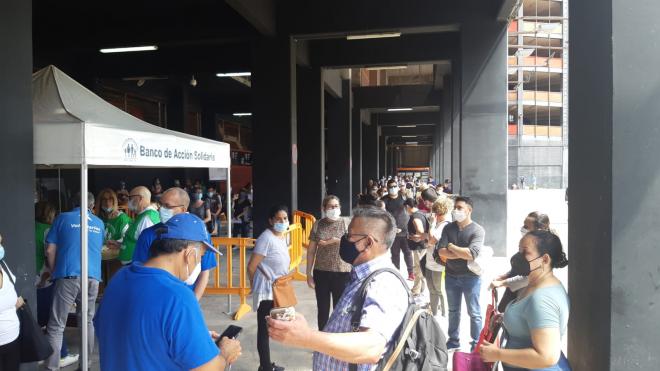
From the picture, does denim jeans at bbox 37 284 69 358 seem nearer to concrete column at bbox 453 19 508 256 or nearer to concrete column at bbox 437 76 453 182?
concrete column at bbox 453 19 508 256

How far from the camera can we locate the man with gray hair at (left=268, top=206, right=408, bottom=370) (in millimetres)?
2004

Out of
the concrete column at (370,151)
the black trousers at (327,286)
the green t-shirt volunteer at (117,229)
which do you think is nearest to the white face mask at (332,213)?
the black trousers at (327,286)

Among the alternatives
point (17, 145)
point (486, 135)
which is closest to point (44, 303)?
point (17, 145)

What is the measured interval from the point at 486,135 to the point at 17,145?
10276 mm

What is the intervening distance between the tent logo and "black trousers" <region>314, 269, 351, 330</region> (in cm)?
233

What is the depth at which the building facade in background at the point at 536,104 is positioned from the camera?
52938mm

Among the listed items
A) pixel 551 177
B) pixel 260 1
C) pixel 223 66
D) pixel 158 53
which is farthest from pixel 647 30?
pixel 551 177

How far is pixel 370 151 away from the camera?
33438 mm

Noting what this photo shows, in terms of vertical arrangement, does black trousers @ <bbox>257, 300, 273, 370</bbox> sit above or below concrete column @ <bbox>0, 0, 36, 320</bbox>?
below

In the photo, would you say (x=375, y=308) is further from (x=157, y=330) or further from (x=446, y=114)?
(x=446, y=114)

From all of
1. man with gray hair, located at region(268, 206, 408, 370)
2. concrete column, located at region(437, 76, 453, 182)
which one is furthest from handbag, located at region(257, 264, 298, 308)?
concrete column, located at region(437, 76, 453, 182)

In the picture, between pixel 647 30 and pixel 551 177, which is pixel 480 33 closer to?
pixel 647 30

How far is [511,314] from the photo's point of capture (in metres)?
2.87

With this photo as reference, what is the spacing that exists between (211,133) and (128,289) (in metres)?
23.1
